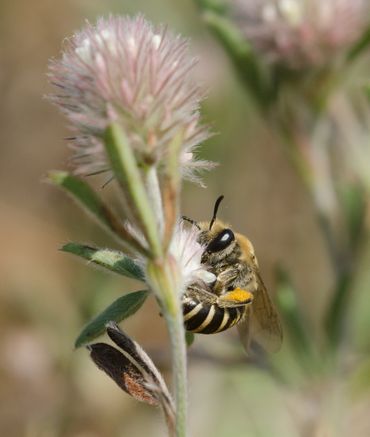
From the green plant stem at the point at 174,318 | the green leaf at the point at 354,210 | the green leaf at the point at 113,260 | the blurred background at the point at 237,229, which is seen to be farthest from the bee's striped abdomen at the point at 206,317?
the green leaf at the point at 354,210

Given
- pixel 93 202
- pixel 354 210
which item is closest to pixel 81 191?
pixel 93 202

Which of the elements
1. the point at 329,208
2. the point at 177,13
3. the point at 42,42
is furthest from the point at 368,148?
the point at 42,42

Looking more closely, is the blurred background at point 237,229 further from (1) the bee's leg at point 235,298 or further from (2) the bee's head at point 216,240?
(1) the bee's leg at point 235,298

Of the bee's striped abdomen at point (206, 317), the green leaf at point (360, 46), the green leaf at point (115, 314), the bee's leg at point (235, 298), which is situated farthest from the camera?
the green leaf at point (360, 46)

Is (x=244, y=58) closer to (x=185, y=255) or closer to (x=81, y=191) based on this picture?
(x=185, y=255)

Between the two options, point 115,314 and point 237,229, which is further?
point 237,229

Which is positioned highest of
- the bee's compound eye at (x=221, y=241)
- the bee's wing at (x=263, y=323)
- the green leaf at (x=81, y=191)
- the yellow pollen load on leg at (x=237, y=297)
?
the green leaf at (x=81, y=191)

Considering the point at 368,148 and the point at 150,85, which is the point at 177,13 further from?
the point at 150,85

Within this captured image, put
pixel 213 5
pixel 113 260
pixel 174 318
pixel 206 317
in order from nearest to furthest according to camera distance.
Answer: pixel 174 318
pixel 113 260
pixel 206 317
pixel 213 5
